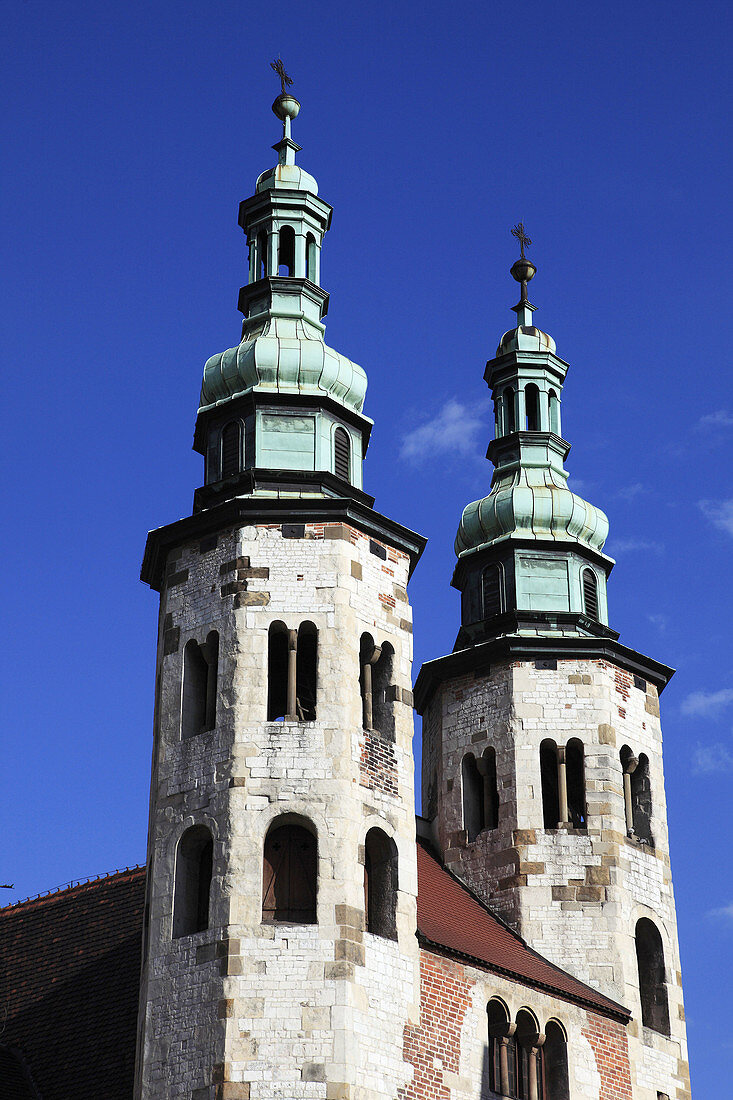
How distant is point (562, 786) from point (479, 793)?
6.89 ft

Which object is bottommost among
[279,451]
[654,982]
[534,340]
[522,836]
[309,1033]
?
[309,1033]

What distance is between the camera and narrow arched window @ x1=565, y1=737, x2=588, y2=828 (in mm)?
35906

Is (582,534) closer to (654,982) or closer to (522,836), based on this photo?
(522,836)

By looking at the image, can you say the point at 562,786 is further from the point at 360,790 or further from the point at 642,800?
the point at 360,790

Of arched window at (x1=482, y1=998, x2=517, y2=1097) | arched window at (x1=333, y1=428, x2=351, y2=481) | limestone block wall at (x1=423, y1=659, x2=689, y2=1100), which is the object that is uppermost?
arched window at (x1=333, y1=428, x2=351, y2=481)

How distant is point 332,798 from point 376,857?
170cm

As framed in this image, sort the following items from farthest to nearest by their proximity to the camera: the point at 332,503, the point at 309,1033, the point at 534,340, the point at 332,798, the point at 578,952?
the point at 534,340 → the point at 578,952 → the point at 332,503 → the point at 332,798 → the point at 309,1033

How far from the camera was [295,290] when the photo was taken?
35.1 m

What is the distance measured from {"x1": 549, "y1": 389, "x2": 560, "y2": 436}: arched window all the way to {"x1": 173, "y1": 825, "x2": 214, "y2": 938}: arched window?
51.4 feet

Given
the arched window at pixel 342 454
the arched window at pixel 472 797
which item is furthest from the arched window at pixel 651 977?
the arched window at pixel 342 454

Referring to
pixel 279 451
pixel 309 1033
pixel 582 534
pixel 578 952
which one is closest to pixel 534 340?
pixel 582 534

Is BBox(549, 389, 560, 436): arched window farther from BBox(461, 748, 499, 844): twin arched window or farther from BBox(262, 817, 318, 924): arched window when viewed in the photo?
BBox(262, 817, 318, 924): arched window

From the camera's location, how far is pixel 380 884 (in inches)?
1161

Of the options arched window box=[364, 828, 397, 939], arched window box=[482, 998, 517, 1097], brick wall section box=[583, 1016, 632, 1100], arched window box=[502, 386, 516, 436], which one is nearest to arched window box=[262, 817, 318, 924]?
arched window box=[364, 828, 397, 939]
